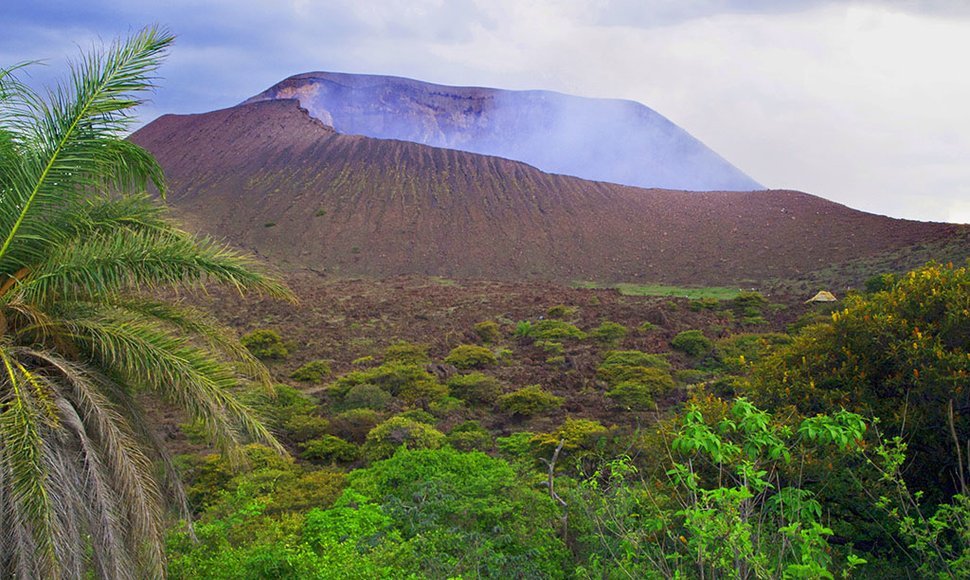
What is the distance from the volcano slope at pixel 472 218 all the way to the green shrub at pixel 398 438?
3277 cm

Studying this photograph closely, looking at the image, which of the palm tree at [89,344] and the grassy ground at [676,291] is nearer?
the palm tree at [89,344]

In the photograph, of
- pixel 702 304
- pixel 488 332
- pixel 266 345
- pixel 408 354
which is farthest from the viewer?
pixel 702 304

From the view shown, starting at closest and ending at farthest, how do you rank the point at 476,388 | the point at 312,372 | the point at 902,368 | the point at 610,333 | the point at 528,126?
the point at 902,368 < the point at 476,388 < the point at 312,372 < the point at 610,333 < the point at 528,126

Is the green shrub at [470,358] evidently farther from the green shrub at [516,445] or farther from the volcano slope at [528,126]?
the volcano slope at [528,126]

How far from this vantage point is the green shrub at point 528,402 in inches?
666

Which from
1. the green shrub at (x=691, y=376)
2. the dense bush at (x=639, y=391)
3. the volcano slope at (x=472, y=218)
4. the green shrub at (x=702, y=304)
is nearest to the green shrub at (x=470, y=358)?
the dense bush at (x=639, y=391)

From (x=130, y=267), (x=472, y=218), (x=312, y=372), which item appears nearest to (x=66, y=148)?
(x=130, y=267)

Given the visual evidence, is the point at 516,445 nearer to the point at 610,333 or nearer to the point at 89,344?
the point at 89,344

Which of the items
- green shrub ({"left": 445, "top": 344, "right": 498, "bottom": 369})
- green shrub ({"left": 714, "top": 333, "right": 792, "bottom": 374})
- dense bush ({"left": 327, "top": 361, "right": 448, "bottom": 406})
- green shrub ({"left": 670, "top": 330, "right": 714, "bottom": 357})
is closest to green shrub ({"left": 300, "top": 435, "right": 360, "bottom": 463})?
dense bush ({"left": 327, "top": 361, "right": 448, "bottom": 406})

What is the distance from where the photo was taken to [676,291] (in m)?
40.3

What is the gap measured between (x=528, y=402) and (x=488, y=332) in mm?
9426

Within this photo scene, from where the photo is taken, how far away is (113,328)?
6.34 meters

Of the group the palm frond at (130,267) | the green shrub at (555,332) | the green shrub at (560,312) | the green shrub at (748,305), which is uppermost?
the palm frond at (130,267)

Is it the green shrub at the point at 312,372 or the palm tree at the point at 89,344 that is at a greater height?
the palm tree at the point at 89,344
